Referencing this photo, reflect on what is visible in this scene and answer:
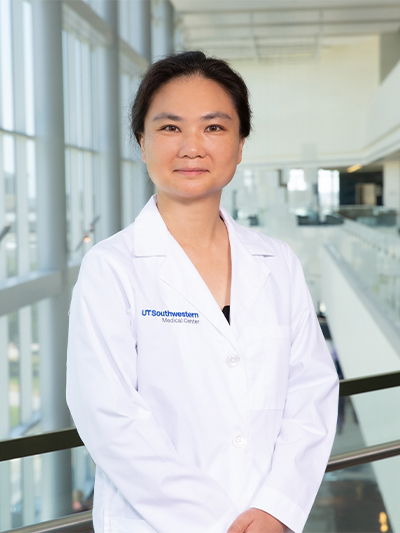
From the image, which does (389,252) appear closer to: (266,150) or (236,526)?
(236,526)

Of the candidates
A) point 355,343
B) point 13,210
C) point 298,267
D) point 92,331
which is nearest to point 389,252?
point 355,343

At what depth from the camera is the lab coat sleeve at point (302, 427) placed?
1.16 m

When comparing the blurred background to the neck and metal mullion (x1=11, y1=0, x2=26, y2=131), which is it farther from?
the neck

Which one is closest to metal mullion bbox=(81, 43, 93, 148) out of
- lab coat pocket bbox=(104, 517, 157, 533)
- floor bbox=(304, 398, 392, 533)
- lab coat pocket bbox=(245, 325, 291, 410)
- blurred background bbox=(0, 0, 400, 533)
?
blurred background bbox=(0, 0, 400, 533)

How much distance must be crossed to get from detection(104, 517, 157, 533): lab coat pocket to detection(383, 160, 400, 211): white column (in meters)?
19.1

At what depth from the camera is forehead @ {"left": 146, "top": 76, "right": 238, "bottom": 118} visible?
1.23 m

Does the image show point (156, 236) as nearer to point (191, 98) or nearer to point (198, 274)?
point (198, 274)

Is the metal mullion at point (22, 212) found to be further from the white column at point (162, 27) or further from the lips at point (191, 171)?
the white column at point (162, 27)

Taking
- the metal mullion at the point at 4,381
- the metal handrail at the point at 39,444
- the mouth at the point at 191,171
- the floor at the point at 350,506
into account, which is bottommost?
the metal mullion at the point at 4,381

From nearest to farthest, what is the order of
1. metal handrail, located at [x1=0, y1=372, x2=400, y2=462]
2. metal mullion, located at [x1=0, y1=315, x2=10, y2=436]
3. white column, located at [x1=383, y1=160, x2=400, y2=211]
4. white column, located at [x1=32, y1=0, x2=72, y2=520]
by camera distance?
metal handrail, located at [x1=0, y1=372, x2=400, y2=462], white column, located at [x1=32, y1=0, x2=72, y2=520], metal mullion, located at [x1=0, y1=315, x2=10, y2=436], white column, located at [x1=383, y1=160, x2=400, y2=211]

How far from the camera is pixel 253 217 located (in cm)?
1374

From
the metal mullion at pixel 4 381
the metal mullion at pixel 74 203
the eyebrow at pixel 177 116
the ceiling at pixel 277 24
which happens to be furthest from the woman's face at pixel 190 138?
the ceiling at pixel 277 24

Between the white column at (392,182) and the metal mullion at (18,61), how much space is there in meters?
14.4

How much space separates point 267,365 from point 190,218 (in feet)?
1.16
